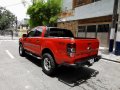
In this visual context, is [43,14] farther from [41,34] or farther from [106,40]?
[41,34]

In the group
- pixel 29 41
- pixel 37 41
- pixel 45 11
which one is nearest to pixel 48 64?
pixel 37 41

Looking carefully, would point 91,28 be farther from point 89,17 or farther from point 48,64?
point 48,64

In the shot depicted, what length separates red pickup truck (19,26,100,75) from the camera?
541 cm

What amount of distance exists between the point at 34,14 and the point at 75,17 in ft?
19.3

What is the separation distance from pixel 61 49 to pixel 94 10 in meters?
13.2

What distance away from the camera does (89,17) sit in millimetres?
18344

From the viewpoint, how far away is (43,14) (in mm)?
22562

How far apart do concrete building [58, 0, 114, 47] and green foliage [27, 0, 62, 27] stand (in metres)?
1.78

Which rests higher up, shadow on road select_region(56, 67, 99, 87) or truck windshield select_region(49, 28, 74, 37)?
truck windshield select_region(49, 28, 74, 37)

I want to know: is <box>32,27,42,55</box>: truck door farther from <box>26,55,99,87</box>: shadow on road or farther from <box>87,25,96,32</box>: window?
<box>87,25,96,32</box>: window

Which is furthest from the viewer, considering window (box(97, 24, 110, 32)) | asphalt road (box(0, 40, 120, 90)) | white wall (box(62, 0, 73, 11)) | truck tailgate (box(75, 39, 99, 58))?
white wall (box(62, 0, 73, 11))

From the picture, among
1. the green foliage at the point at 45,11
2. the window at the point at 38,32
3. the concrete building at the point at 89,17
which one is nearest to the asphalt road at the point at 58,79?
the window at the point at 38,32

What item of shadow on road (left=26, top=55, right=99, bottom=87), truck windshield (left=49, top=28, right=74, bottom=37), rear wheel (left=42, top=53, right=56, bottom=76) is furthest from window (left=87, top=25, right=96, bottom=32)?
rear wheel (left=42, top=53, right=56, bottom=76)

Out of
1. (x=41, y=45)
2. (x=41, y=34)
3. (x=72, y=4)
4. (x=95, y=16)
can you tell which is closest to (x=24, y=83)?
(x=41, y=45)
